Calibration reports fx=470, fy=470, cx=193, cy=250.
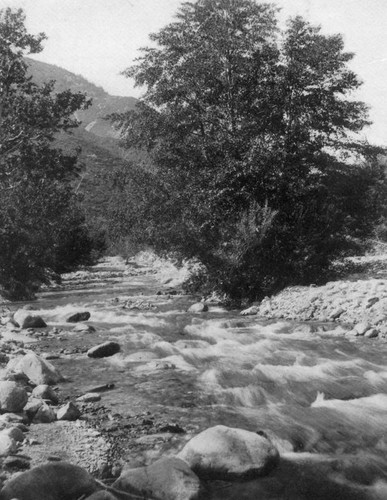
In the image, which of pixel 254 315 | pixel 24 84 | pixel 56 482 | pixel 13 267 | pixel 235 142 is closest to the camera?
pixel 56 482

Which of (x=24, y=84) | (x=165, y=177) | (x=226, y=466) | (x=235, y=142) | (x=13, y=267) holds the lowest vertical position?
(x=13, y=267)

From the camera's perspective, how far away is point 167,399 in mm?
6164

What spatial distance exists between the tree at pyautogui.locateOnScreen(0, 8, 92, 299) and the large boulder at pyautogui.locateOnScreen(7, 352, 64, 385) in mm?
12715

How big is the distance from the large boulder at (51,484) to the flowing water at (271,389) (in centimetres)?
104

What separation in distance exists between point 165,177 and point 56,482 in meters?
14.7

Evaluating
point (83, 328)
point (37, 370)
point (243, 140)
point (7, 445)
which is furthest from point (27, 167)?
point (7, 445)

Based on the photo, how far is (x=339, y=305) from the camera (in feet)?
39.7

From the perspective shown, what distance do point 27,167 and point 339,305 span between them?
1670cm

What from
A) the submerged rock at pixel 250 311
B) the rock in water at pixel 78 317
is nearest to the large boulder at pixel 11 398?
the rock in water at pixel 78 317

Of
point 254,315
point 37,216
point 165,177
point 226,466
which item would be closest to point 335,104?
point 165,177

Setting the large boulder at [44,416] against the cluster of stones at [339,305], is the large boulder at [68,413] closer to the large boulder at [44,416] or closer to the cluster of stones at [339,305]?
the large boulder at [44,416]

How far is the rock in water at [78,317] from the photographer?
13.3m

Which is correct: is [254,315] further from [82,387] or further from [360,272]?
[82,387]

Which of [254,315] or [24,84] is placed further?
[24,84]
